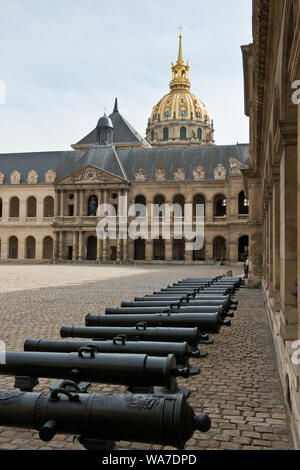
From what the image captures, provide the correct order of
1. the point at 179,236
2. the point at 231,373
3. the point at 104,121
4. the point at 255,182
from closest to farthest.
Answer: the point at 231,373 < the point at 255,182 < the point at 179,236 < the point at 104,121

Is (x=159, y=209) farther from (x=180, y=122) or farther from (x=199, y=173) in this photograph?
(x=180, y=122)

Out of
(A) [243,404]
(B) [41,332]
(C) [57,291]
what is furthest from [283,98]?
(C) [57,291]

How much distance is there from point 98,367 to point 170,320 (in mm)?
3111

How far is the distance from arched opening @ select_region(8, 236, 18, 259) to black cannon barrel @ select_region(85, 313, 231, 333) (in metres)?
54.8

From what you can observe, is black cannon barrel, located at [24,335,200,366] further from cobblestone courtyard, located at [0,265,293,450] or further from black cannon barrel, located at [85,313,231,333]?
black cannon barrel, located at [85,313,231,333]

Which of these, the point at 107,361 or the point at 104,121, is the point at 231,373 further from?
the point at 104,121

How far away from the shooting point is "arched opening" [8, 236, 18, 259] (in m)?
59.5

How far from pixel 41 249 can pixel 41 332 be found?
162 feet

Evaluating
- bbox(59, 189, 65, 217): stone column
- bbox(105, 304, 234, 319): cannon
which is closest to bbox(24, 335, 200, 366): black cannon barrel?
bbox(105, 304, 234, 319): cannon

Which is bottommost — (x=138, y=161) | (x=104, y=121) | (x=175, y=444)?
(x=175, y=444)

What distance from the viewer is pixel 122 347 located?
202 inches

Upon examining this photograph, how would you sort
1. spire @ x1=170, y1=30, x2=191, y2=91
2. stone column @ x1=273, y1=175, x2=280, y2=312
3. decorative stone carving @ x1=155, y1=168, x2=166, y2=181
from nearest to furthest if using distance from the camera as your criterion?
stone column @ x1=273, y1=175, x2=280, y2=312
decorative stone carving @ x1=155, y1=168, x2=166, y2=181
spire @ x1=170, y1=30, x2=191, y2=91

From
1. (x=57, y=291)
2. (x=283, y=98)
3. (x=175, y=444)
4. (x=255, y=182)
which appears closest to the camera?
(x=175, y=444)

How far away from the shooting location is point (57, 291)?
17.9 metres
